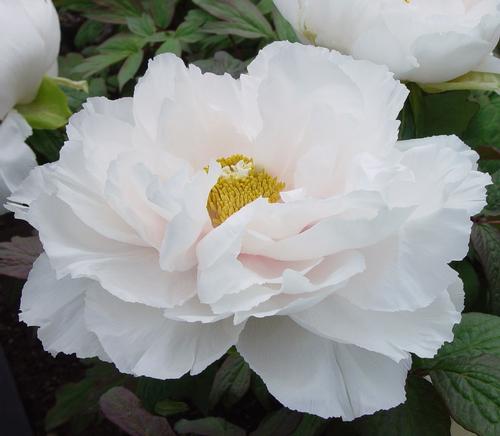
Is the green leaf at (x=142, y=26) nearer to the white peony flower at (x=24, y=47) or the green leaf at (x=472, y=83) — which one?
the white peony flower at (x=24, y=47)

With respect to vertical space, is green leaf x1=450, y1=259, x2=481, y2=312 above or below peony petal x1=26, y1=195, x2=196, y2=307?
below

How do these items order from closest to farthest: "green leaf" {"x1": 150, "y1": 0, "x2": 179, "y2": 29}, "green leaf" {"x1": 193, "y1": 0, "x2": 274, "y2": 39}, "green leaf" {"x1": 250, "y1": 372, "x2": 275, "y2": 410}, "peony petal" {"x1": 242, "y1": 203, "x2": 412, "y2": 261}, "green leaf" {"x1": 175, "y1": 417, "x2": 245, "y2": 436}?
"peony petal" {"x1": 242, "y1": 203, "x2": 412, "y2": 261} < "green leaf" {"x1": 175, "y1": 417, "x2": 245, "y2": 436} < "green leaf" {"x1": 250, "y1": 372, "x2": 275, "y2": 410} < "green leaf" {"x1": 193, "y1": 0, "x2": 274, "y2": 39} < "green leaf" {"x1": 150, "y1": 0, "x2": 179, "y2": 29}

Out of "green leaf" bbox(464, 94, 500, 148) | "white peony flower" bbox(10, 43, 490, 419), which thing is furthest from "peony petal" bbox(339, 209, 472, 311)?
"green leaf" bbox(464, 94, 500, 148)

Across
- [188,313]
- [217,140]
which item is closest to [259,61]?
[217,140]

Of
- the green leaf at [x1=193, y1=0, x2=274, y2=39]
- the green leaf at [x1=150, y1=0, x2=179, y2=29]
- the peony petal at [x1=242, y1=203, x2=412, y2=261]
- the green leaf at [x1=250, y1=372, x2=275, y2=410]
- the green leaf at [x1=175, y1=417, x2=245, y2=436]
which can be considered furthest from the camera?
the green leaf at [x1=150, y1=0, x2=179, y2=29]

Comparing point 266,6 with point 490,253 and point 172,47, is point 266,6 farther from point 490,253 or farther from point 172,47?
point 490,253

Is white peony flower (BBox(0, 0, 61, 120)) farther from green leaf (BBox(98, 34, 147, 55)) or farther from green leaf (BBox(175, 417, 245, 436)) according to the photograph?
green leaf (BBox(175, 417, 245, 436))
